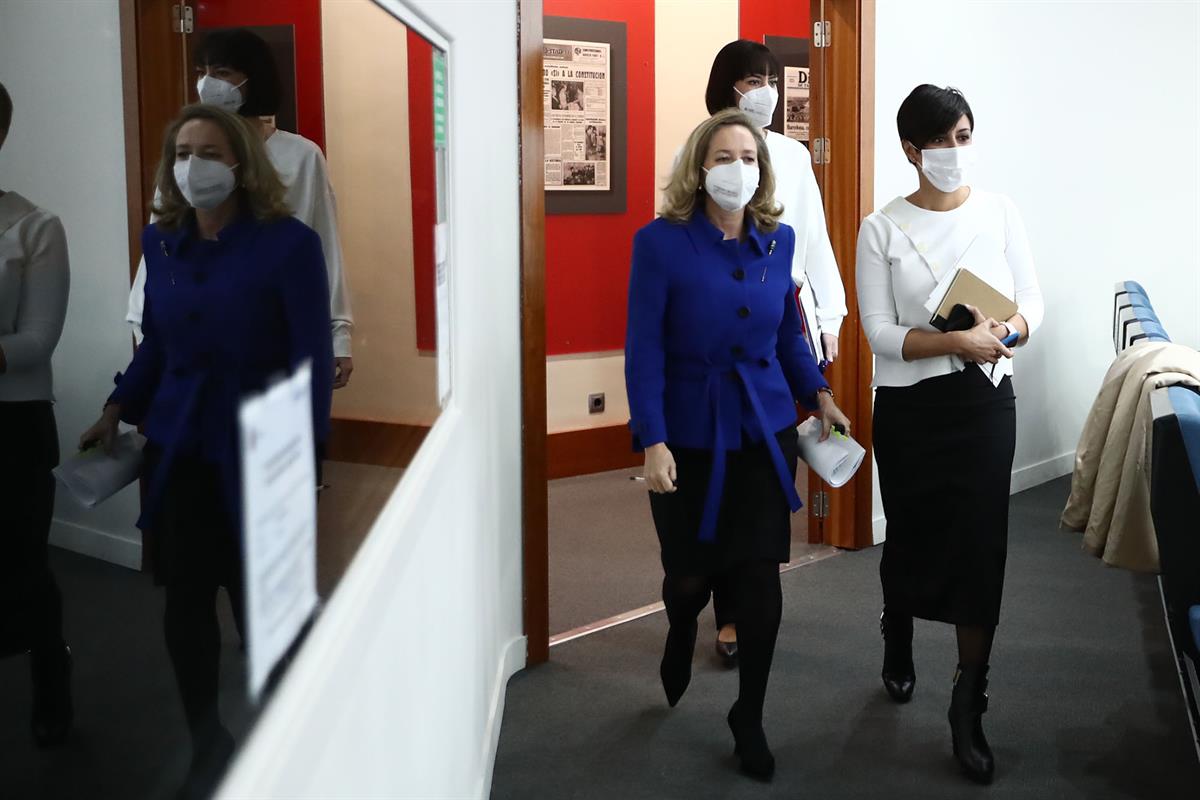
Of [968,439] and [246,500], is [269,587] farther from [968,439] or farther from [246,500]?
[968,439]

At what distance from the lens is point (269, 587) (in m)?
0.90

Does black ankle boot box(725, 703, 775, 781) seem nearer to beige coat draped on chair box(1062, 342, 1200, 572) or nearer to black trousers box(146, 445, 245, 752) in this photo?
beige coat draped on chair box(1062, 342, 1200, 572)

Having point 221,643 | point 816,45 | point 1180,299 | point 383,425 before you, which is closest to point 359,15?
point 383,425

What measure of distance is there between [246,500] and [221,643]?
10 centimetres

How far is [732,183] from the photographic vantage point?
2.92m

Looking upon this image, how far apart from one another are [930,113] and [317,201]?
2282mm

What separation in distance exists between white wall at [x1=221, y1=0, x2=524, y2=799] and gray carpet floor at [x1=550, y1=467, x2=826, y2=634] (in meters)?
0.69

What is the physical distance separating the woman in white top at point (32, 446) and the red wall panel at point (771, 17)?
6.33 meters

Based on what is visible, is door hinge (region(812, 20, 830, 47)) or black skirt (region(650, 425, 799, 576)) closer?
black skirt (region(650, 425, 799, 576))

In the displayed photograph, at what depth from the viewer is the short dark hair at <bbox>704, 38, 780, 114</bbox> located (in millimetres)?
3742

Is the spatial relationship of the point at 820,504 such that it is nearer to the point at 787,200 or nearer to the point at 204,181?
the point at 787,200

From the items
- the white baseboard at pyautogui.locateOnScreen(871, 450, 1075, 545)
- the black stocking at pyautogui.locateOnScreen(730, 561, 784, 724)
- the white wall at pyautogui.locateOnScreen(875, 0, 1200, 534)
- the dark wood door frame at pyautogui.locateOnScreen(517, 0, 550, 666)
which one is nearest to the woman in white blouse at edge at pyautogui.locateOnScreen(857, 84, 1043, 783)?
the black stocking at pyautogui.locateOnScreen(730, 561, 784, 724)

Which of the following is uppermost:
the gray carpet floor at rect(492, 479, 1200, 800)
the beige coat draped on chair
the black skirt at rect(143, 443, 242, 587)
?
the black skirt at rect(143, 443, 242, 587)

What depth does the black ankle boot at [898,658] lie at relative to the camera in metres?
3.35
